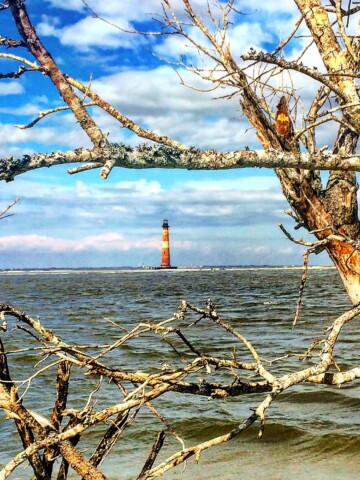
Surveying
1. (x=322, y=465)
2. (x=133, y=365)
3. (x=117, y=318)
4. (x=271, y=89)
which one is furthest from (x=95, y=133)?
(x=117, y=318)

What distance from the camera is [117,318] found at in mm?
22062

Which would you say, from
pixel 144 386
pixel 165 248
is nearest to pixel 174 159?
pixel 144 386

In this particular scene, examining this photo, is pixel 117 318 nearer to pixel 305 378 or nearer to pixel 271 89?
pixel 271 89

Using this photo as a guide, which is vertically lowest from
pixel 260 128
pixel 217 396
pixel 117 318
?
pixel 117 318

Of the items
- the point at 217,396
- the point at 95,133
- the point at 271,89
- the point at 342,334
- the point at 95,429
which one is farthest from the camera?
the point at 342,334

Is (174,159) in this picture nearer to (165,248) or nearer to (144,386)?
(144,386)

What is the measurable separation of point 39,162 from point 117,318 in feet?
63.5

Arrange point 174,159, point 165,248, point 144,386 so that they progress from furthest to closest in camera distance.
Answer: point 165,248 < point 174,159 < point 144,386

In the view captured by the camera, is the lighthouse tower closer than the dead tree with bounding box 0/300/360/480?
No

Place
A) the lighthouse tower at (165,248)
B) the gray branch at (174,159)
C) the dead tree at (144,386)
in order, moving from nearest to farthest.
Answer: the dead tree at (144,386)
the gray branch at (174,159)
the lighthouse tower at (165,248)

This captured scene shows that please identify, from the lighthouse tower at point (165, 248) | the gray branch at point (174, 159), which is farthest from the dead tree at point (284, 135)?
the lighthouse tower at point (165, 248)

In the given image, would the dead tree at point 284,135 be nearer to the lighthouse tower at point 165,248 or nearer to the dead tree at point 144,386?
the dead tree at point 144,386

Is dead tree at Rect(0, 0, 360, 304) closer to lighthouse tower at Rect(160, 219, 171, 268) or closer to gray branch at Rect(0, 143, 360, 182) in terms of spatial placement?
gray branch at Rect(0, 143, 360, 182)

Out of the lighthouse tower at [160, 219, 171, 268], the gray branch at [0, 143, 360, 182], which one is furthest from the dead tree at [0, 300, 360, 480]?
the lighthouse tower at [160, 219, 171, 268]
